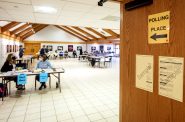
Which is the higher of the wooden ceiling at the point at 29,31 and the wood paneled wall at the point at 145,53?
the wooden ceiling at the point at 29,31

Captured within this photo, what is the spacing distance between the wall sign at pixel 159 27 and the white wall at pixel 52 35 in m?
22.5

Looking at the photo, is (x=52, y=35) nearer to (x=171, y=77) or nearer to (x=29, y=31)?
(x=29, y=31)

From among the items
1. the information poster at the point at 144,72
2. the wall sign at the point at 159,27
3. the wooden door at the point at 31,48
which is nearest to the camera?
the wall sign at the point at 159,27

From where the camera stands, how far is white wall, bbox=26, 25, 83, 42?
22.1m

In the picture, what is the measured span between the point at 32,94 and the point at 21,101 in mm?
650

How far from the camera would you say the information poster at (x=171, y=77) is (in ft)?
4.11

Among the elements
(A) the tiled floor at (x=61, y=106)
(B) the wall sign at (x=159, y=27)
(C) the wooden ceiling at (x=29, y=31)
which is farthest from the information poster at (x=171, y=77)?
(C) the wooden ceiling at (x=29, y=31)

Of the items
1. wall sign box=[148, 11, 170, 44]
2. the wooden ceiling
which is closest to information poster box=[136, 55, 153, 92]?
wall sign box=[148, 11, 170, 44]

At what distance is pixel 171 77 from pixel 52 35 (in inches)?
905

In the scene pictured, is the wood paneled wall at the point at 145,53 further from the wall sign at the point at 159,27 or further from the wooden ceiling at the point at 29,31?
the wooden ceiling at the point at 29,31

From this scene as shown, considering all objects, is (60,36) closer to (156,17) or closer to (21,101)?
(21,101)

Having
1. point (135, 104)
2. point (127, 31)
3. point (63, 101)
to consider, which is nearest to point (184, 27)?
point (127, 31)

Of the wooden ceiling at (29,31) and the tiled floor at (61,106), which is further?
the wooden ceiling at (29,31)

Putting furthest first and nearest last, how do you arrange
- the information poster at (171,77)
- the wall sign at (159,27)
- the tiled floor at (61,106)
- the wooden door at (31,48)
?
the wooden door at (31,48) < the tiled floor at (61,106) < the wall sign at (159,27) < the information poster at (171,77)
